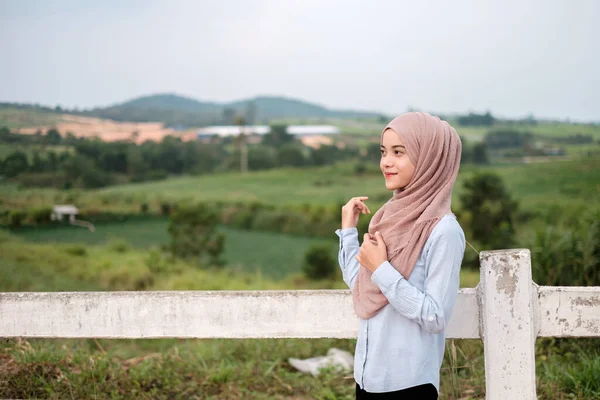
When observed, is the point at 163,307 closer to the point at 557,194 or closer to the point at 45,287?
the point at 45,287

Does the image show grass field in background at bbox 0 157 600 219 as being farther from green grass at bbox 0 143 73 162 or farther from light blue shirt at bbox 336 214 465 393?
light blue shirt at bbox 336 214 465 393

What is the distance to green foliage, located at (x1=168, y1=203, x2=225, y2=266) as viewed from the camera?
1208 cm

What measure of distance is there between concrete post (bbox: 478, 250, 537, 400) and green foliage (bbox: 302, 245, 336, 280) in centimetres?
1095

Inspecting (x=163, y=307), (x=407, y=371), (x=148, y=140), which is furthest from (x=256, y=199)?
(x=407, y=371)

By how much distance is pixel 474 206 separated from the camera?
12.4m

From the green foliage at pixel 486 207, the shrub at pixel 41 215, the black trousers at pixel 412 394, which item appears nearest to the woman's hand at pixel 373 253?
the black trousers at pixel 412 394

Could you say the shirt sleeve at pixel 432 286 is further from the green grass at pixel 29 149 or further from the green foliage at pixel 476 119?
the green foliage at pixel 476 119

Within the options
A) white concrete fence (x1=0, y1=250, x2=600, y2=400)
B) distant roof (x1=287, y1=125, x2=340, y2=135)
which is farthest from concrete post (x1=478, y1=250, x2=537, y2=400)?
distant roof (x1=287, y1=125, x2=340, y2=135)

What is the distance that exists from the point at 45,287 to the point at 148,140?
15.8ft

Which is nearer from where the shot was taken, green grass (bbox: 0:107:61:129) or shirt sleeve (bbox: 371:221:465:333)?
shirt sleeve (bbox: 371:221:465:333)

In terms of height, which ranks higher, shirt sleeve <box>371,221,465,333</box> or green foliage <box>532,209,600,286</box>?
shirt sleeve <box>371,221,465,333</box>

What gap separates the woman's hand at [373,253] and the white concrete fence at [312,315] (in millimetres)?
541

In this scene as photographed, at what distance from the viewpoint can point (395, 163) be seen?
162 cm

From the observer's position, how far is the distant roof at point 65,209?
933cm
